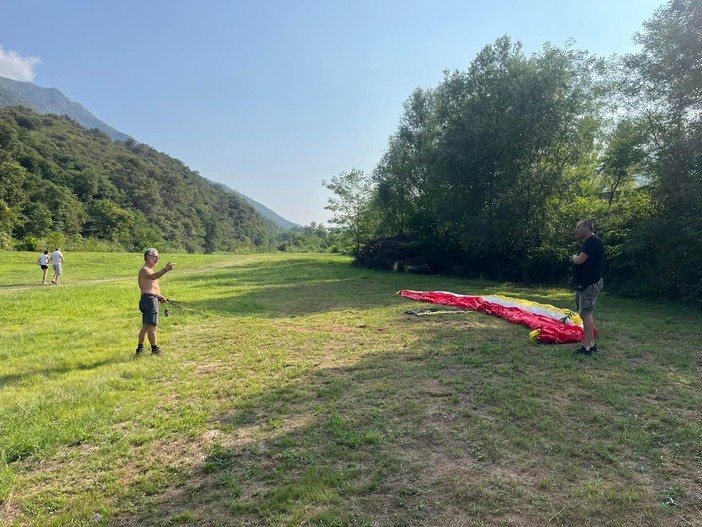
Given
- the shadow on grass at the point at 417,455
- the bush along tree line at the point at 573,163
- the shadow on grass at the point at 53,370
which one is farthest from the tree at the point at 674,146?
the shadow on grass at the point at 53,370

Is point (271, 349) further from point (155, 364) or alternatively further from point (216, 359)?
point (155, 364)

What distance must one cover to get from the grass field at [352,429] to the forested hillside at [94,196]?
35973 mm

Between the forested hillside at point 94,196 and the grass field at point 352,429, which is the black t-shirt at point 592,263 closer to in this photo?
the grass field at point 352,429

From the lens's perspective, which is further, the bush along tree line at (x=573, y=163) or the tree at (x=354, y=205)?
the tree at (x=354, y=205)

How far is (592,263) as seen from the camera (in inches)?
243

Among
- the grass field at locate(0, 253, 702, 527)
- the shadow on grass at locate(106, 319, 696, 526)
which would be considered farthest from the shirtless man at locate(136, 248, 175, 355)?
the shadow on grass at locate(106, 319, 696, 526)

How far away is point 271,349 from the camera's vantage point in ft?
23.4

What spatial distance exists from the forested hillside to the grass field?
118 feet

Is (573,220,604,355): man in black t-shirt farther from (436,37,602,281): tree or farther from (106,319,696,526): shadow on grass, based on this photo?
(436,37,602,281): tree

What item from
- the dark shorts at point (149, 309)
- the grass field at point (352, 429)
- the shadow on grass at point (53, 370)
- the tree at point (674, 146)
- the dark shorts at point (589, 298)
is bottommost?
the shadow on grass at point (53, 370)

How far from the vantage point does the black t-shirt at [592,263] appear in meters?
6.13

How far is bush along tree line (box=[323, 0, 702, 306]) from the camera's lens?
37.8ft

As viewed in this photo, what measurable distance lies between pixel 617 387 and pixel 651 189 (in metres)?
10.4

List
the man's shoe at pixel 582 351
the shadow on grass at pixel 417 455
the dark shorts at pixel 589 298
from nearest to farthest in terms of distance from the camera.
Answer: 1. the shadow on grass at pixel 417 455
2. the dark shorts at pixel 589 298
3. the man's shoe at pixel 582 351
